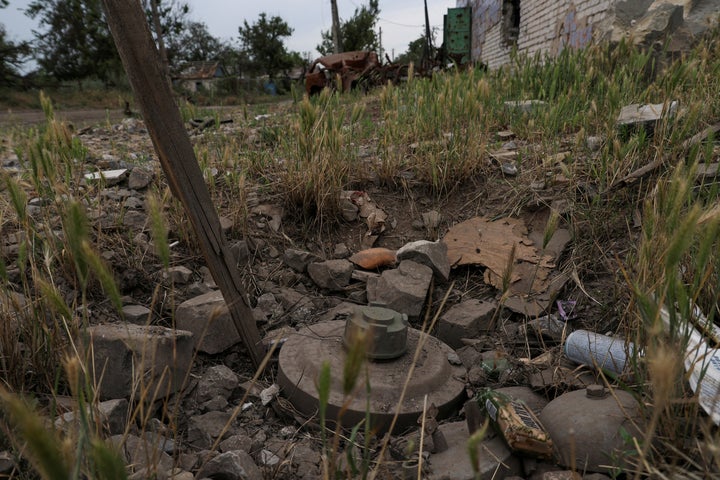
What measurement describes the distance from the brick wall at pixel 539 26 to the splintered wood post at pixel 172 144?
14.5ft

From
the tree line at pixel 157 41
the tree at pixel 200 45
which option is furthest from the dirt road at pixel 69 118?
the tree at pixel 200 45

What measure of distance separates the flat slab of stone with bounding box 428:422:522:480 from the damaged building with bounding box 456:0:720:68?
12.7ft

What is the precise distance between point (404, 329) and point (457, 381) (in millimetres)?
251

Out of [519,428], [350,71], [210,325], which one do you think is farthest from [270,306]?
[350,71]

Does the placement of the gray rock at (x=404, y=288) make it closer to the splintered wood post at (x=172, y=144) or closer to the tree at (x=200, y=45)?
the splintered wood post at (x=172, y=144)

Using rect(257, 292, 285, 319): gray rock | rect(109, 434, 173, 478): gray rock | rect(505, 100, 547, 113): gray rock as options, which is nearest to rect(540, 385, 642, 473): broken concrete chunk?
rect(109, 434, 173, 478): gray rock

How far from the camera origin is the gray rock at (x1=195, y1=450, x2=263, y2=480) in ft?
3.60

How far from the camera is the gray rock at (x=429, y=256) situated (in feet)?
7.07

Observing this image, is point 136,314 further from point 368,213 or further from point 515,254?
point 515,254

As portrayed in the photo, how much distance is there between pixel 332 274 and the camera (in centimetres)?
220

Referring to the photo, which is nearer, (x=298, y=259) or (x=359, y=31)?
(x=298, y=259)

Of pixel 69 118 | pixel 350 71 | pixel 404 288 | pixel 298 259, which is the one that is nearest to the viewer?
pixel 404 288

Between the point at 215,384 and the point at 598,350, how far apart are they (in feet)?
3.93

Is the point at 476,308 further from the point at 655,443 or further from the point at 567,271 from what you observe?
the point at 655,443
